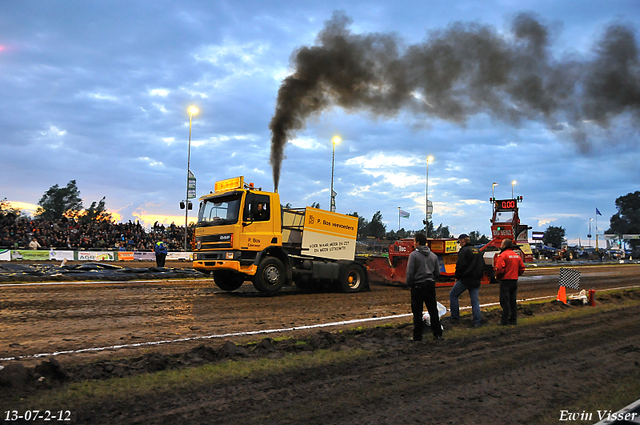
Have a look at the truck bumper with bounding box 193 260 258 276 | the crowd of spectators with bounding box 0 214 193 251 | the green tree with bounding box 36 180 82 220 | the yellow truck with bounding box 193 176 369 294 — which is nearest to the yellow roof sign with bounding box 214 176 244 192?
the yellow truck with bounding box 193 176 369 294

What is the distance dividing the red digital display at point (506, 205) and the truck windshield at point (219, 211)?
58.9ft

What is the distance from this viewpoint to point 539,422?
12.3 ft

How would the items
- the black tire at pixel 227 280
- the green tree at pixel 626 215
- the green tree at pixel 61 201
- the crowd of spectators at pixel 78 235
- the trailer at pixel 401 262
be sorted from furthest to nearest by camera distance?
the green tree at pixel 626 215 → the green tree at pixel 61 201 → the crowd of spectators at pixel 78 235 → the trailer at pixel 401 262 → the black tire at pixel 227 280

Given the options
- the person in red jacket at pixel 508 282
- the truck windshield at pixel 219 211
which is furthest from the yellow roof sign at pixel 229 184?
the person in red jacket at pixel 508 282

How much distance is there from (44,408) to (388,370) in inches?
138

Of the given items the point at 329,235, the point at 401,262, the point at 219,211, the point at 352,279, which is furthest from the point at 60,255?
the point at 401,262

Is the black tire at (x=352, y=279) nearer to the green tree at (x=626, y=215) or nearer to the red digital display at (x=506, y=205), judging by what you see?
the red digital display at (x=506, y=205)

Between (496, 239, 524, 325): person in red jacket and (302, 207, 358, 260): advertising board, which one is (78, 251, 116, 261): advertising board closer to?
(302, 207, 358, 260): advertising board

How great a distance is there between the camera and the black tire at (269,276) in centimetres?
1217

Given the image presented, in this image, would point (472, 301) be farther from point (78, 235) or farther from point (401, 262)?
point (78, 235)

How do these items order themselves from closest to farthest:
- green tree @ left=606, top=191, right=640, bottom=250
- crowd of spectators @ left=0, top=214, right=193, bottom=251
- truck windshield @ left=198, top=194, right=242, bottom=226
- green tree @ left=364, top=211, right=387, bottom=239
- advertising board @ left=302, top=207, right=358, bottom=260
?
1. truck windshield @ left=198, top=194, right=242, bottom=226
2. advertising board @ left=302, top=207, right=358, bottom=260
3. crowd of spectators @ left=0, top=214, right=193, bottom=251
4. green tree @ left=364, top=211, right=387, bottom=239
5. green tree @ left=606, top=191, right=640, bottom=250

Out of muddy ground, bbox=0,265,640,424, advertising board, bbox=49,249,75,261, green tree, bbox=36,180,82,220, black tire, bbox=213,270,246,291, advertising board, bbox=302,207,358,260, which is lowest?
muddy ground, bbox=0,265,640,424

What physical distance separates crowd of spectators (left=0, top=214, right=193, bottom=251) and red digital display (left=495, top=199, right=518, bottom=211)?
26424mm

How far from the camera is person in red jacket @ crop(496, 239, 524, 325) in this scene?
8492mm
